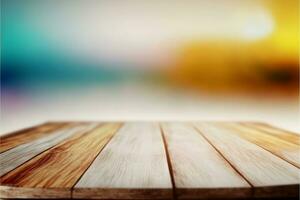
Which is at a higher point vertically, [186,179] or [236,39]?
[236,39]

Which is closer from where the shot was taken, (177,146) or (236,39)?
(177,146)

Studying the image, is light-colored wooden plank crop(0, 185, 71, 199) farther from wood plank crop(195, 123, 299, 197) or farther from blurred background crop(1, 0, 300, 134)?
blurred background crop(1, 0, 300, 134)

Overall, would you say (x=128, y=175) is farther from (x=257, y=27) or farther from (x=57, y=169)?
(x=257, y=27)

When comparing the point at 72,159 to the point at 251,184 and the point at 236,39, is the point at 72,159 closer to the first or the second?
the point at 251,184

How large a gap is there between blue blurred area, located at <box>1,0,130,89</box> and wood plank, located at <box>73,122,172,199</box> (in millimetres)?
1625

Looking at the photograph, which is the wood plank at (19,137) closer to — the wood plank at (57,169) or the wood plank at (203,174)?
the wood plank at (57,169)

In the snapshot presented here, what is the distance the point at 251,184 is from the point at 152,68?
6.70 feet

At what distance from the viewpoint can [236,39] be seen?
2.72 m

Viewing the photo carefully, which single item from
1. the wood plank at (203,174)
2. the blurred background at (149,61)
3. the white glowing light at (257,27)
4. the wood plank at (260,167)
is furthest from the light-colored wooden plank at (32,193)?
the white glowing light at (257,27)

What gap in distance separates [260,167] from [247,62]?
2.01 m

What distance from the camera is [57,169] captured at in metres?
0.81

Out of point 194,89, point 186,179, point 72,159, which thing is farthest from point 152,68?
point 186,179

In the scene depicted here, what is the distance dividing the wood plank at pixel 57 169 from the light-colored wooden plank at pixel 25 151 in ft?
0.09

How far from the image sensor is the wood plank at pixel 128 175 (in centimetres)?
66
